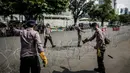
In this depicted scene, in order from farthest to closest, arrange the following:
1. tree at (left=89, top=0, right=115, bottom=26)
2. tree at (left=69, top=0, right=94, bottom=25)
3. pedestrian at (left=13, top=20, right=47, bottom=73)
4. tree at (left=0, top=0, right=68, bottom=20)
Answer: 1. tree at (left=89, top=0, right=115, bottom=26)
2. tree at (left=69, top=0, right=94, bottom=25)
3. tree at (left=0, top=0, right=68, bottom=20)
4. pedestrian at (left=13, top=20, right=47, bottom=73)

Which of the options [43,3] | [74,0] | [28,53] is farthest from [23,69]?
[74,0]

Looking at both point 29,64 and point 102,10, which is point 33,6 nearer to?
point 29,64

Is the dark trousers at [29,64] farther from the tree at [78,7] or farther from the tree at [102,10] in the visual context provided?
the tree at [102,10]

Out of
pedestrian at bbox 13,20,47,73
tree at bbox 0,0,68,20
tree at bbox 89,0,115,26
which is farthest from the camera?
tree at bbox 89,0,115,26

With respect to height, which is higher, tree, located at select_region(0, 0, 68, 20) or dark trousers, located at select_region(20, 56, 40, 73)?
tree, located at select_region(0, 0, 68, 20)

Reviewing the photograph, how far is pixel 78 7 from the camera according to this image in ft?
223

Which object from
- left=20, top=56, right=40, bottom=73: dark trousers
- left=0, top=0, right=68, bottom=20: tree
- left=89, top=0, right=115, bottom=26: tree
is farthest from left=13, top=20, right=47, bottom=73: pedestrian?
left=89, top=0, right=115, bottom=26: tree

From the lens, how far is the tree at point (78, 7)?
67.3 meters

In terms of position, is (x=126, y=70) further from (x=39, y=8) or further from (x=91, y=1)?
(x=91, y=1)

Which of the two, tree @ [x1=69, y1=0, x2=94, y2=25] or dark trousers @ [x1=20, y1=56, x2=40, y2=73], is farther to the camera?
tree @ [x1=69, y1=0, x2=94, y2=25]

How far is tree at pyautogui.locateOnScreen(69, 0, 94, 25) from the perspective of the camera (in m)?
67.3

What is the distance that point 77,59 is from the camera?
1012 centimetres

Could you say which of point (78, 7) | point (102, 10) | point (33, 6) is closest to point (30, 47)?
point (33, 6)

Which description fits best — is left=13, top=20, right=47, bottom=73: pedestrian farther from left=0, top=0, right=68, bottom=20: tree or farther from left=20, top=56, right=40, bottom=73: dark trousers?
left=0, top=0, right=68, bottom=20: tree
